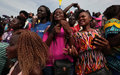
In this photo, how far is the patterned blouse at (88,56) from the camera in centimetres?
150

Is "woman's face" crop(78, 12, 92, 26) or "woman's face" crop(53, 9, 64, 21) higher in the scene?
"woman's face" crop(53, 9, 64, 21)

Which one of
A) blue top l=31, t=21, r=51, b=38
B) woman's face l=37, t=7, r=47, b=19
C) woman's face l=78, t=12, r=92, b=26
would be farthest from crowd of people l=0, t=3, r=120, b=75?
woman's face l=37, t=7, r=47, b=19

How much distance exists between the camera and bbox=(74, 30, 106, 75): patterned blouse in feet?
4.93

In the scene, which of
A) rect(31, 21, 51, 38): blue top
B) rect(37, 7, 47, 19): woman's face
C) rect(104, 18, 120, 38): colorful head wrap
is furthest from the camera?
rect(37, 7, 47, 19): woman's face

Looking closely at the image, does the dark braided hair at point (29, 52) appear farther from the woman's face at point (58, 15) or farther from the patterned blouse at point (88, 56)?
the woman's face at point (58, 15)

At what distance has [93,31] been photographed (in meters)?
1.66

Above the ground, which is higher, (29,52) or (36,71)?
(29,52)

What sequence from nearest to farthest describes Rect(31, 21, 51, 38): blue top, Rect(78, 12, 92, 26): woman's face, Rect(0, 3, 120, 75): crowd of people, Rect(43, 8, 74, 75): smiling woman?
Rect(0, 3, 120, 75): crowd of people → Rect(43, 8, 74, 75): smiling woman → Rect(78, 12, 92, 26): woman's face → Rect(31, 21, 51, 38): blue top

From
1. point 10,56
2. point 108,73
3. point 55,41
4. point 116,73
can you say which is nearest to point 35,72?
point 10,56

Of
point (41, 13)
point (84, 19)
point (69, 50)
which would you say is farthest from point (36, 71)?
point (41, 13)

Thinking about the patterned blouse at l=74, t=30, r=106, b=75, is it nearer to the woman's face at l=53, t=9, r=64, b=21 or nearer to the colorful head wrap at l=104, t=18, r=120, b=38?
the colorful head wrap at l=104, t=18, r=120, b=38

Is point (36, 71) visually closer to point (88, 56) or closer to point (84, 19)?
point (88, 56)

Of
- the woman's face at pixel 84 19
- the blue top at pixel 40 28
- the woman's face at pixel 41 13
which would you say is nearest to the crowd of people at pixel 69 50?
the woman's face at pixel 84 19

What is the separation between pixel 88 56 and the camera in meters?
1.54
